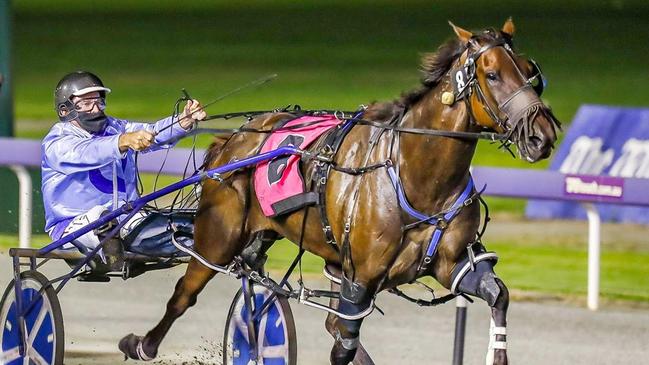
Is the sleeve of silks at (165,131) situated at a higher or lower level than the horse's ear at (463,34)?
lower

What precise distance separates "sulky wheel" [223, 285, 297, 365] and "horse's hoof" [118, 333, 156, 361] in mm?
408

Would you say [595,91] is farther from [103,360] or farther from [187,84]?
[103,360]

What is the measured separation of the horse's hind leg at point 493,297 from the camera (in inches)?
236

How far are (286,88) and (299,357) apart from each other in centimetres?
1553

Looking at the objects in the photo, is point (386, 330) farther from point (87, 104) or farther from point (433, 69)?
point (433, 69)

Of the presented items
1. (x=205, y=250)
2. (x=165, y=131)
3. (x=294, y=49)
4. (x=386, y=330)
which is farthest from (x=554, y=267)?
(x=294, y=49)

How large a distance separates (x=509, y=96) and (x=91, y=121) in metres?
2.23

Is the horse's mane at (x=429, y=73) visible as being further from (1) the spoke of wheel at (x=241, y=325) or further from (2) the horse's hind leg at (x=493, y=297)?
(1) the spoke of wheel at (x=241, y=325)

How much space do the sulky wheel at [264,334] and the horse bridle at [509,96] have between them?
1581 mm

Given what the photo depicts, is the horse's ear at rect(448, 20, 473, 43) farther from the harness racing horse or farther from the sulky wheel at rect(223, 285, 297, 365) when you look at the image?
the sulky wheel at rect(223, 285, 297, 365)

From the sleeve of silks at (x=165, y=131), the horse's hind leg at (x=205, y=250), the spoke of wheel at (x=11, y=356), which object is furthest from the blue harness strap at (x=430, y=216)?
A: the spoke of wheel at (x=11, y=356)

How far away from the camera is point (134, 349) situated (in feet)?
23.9

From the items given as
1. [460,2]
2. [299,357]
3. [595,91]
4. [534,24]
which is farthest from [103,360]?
[460,2]

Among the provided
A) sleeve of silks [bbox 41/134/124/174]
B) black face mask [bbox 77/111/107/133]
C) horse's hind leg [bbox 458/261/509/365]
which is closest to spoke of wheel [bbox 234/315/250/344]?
sleeve of silks [bbox 41/134/124/174]
